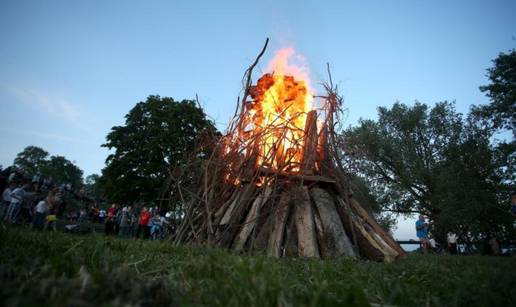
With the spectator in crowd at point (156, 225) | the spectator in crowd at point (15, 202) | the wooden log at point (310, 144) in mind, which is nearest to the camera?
the wooden log at point (310, 144)

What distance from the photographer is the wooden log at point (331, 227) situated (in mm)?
5426

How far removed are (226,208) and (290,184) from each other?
1456 mm

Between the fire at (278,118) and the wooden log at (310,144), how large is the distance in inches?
5.9

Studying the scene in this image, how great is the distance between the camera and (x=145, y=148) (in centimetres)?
2500

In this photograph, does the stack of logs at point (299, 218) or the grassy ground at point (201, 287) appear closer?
the grassy ground at point (201, 287)

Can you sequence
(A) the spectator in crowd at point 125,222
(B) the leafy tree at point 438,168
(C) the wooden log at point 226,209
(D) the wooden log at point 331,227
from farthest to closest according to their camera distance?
1. (B) the leafy tree at point 438,168
2. (A) the spectator in crowd at point 125,222
3. (C) the wooden log at point 226,209
4. (D) the wooden log at point 331,227

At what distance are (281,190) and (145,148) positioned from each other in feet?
69.9

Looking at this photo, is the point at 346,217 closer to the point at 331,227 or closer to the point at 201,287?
the point at 331,227

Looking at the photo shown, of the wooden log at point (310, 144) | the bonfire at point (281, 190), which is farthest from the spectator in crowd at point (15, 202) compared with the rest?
the wooden log at point (310, 144)

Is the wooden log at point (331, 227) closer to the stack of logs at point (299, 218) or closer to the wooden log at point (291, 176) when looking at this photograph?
the stack of logs at point (299, 218)

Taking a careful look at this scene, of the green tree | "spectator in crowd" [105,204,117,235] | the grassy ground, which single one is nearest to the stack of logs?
the grassy ground

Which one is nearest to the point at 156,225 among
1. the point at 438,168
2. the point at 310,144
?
the point at 310,144

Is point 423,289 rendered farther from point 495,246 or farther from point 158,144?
point 158,144

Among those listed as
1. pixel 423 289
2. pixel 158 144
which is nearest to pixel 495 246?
pixel 423 289
